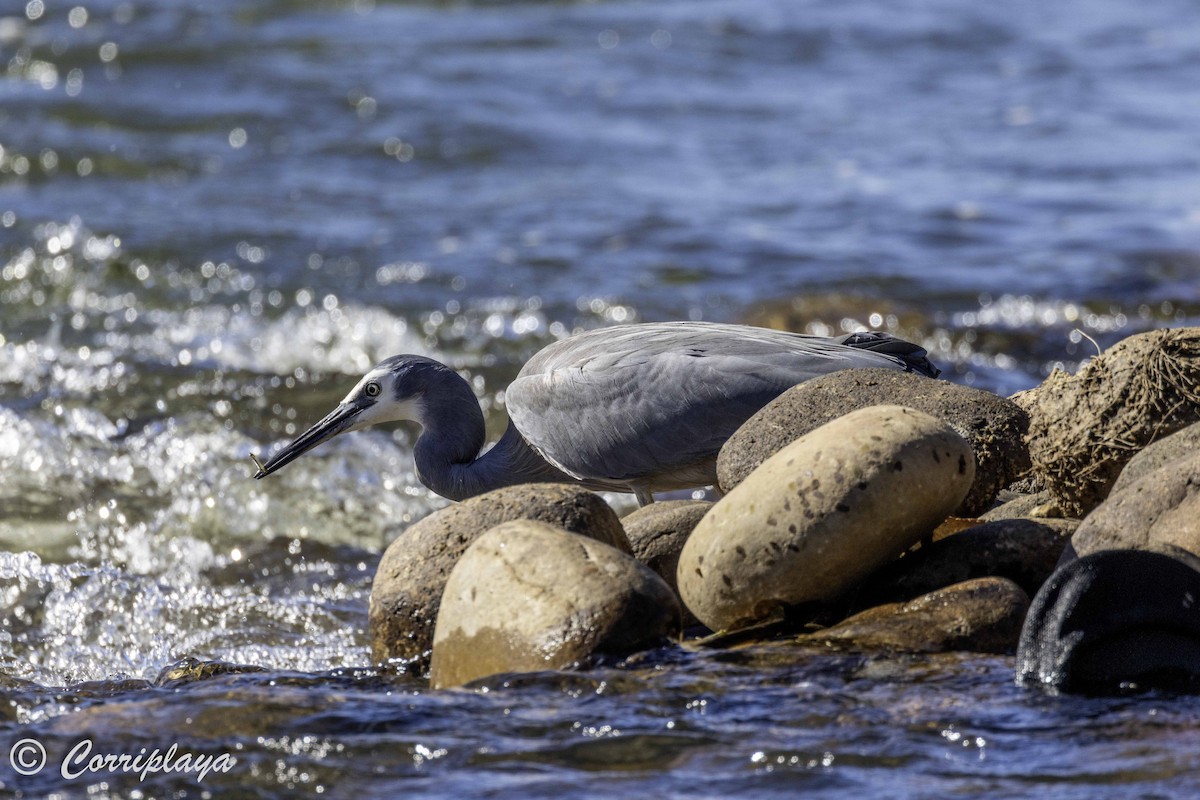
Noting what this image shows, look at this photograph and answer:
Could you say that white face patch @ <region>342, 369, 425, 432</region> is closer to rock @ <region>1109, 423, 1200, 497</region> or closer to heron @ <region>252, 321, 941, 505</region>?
heron @ <region>252, 321, 941, 505</region>

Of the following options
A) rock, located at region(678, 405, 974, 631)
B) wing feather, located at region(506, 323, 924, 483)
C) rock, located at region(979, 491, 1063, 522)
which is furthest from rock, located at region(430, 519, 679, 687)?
rock, located at region(979, 491, 1063, 522)

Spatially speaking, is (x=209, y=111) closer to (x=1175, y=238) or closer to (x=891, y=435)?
(x=1175, y=238)

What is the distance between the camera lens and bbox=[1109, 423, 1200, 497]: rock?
4.52m

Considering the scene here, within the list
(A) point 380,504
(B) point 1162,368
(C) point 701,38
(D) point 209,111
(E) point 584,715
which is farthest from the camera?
(C) point 701,38

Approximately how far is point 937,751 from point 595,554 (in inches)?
44.3

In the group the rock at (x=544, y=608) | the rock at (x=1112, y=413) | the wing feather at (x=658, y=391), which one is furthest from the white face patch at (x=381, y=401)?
the rock at (x=1112, y=413)

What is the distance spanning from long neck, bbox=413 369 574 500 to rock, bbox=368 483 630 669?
1283mm

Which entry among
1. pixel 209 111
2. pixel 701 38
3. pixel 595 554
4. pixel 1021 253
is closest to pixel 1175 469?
pixel 595 554

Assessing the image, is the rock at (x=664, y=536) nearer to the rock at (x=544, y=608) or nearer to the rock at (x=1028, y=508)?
the rock at (x=544, y=608)

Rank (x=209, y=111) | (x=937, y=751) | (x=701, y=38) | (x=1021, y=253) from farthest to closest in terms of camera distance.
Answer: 1. (x=701, y=38)
2. (x=209, y=111)
3. (x=1021, y=253)
4. (x=937, y=751)

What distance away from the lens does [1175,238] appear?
1245 centimetres

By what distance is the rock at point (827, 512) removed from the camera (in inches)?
172

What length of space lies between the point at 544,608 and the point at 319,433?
2.15m

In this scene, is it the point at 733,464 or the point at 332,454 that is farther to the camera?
the point at 332,454
